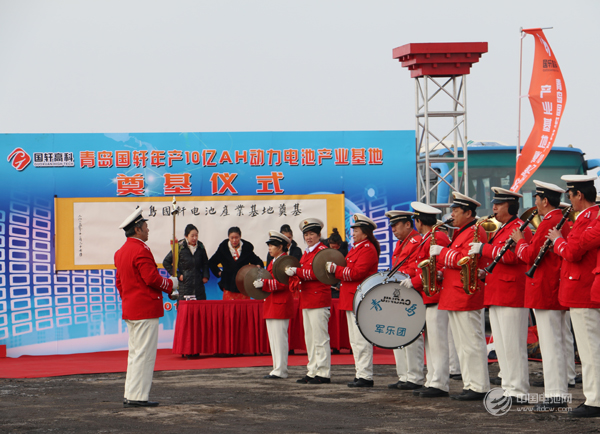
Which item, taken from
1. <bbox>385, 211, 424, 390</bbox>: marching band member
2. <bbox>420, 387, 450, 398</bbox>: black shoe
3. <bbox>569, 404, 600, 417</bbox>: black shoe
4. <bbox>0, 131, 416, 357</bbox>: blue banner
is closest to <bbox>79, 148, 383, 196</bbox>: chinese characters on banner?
<bbox>0, 131, 416, 357</bbox>: blue banner

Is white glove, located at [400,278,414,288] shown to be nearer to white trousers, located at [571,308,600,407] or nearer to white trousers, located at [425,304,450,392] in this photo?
white trousers, located at [425,304,450,392]

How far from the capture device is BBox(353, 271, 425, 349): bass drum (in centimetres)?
707

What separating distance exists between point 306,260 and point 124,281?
2.25m

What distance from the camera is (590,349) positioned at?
578cm

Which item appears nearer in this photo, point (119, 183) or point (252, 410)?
point (252, 410)

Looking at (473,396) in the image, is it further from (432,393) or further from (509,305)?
(509,305)

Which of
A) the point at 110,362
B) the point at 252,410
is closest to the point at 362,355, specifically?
the point at 252,410

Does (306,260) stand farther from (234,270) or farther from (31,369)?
(31,369)

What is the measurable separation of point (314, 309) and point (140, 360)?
2.26 meters

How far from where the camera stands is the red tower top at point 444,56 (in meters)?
11.3

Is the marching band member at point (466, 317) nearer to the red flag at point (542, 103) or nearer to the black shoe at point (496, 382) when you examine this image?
the black shoe at point (496, 382)

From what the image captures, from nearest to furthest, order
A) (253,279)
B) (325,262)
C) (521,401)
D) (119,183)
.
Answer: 1. (521,401)
2. (325,262)
3. (253,279)
4. (119,183)

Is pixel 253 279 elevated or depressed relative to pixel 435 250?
depressed

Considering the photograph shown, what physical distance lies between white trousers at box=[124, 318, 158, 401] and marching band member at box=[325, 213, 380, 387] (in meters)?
2.07
